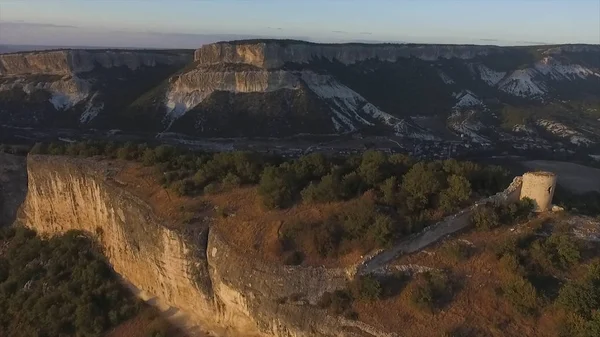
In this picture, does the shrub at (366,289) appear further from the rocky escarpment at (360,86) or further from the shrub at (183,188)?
the rocky escarpment at (360,86)

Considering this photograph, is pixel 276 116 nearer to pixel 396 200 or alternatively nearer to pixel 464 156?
pixel 464 156

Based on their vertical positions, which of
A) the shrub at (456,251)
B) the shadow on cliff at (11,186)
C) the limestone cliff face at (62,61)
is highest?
the limestone cliff face at (62,61)

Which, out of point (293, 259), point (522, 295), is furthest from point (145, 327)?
point (522, 295)

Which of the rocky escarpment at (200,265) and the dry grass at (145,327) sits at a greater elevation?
the rocky escarpment at (200,265)

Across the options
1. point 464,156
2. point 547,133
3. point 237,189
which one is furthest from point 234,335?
point 547,133

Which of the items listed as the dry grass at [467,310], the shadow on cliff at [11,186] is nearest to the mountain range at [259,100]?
the shadow on cliff at [11,186]

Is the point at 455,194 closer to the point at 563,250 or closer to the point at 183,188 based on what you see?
the point at 563,250
